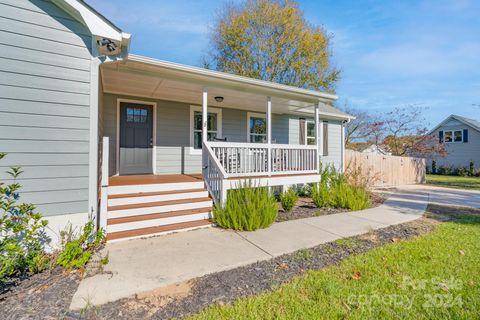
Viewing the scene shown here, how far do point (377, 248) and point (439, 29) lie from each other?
31.7ft

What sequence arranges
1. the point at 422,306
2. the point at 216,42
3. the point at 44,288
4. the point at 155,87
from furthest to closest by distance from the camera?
the point at 216,42 → the point at 155,87 → the point at 44,288 → the point at 422,306

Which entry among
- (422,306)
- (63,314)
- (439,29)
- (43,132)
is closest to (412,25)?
(439,29)

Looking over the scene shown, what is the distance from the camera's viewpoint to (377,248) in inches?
147

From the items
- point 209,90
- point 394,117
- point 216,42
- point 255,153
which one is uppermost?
point 216,42

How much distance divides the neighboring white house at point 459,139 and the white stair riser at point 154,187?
24.9 metres

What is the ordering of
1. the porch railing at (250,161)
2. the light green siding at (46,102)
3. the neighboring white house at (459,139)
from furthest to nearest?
1. the neighboring white house at (459,139)
2. the porch railing at (250,161)
3. the light green siding at (46,102)

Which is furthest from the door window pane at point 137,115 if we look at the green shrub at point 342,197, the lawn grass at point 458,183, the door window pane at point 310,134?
the lawn grass at point 458,183

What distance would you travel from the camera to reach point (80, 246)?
330cm

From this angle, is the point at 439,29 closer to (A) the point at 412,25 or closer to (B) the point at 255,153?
(A) the point at 412,25

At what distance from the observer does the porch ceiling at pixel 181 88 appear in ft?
16.1

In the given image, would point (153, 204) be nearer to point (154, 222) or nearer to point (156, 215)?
point (156, 215)

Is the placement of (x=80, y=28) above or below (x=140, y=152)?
above

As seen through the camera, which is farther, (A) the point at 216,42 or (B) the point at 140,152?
(A) the point at 216,42

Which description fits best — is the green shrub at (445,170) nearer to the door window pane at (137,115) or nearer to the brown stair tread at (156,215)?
the brown stair tread at (156,215)
